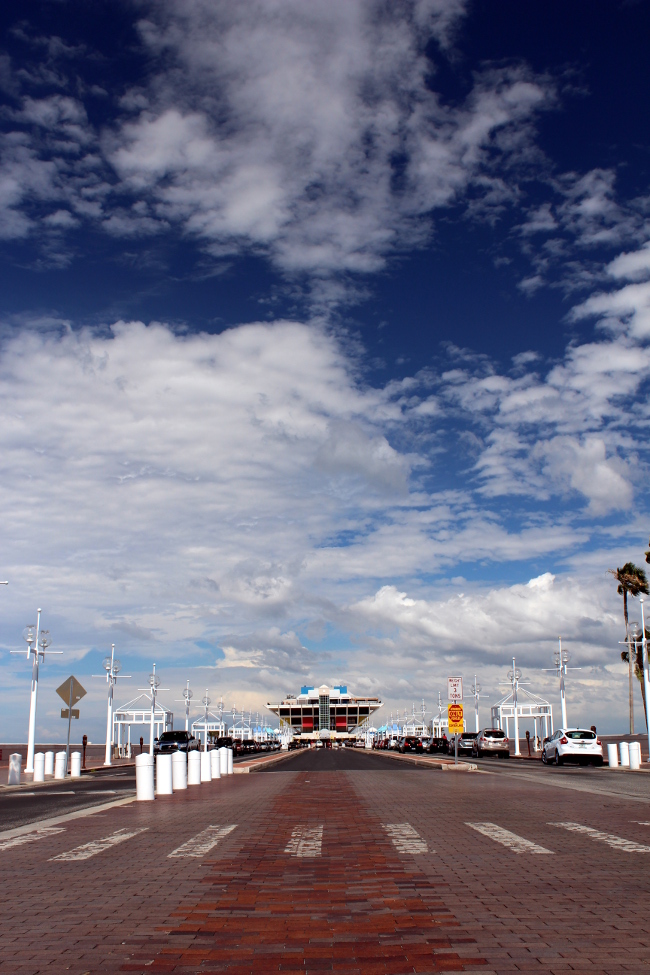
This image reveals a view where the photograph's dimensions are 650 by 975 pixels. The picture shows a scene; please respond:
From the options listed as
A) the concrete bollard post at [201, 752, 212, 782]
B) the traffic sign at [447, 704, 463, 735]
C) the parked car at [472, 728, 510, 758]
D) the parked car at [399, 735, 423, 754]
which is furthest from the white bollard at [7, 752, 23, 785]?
the parked car at [399, 735, 423, 754]

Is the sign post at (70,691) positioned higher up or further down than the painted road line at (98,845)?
higher up

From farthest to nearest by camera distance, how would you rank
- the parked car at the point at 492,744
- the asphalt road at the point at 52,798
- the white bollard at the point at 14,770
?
1. the parked car at the point at 492,744
2. the white bollard at the point at 14,770
3. the asphalt road at the point at 52,798

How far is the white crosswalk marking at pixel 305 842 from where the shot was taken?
10.4 meters

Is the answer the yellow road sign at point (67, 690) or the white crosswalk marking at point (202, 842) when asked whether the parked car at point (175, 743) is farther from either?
the white crosswalk marking at point (202, 842)

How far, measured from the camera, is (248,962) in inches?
221

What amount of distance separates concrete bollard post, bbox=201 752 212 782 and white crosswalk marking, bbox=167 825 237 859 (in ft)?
42.1

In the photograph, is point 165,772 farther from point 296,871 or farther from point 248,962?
point 248,962

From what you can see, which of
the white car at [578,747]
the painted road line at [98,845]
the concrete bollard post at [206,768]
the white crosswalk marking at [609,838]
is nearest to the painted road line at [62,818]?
the painted road line at [98,845]

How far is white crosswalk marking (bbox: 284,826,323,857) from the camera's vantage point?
10422 mm

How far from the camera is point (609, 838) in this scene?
37.3 ft

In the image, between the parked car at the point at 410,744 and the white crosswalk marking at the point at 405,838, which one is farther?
the parked car at the point at 410,744

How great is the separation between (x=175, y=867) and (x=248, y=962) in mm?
3974

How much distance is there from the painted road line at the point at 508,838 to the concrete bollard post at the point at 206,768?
14.0 m

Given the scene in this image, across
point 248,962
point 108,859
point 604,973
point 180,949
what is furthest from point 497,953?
point 108,859
